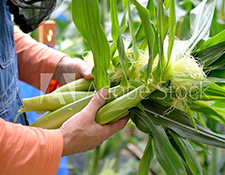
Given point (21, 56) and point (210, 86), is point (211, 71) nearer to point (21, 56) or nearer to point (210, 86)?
point (210, 86)

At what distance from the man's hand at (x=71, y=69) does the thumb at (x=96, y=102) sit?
115 millimetres

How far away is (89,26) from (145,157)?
0.92ft

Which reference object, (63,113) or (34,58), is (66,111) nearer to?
(63,113)

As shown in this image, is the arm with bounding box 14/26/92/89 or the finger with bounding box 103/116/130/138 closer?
the finger with bounding box 103/116/130/138

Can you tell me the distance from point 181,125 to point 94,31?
0.24m

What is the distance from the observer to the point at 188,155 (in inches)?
23.5

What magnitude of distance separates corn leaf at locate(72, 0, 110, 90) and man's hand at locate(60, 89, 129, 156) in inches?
1.4

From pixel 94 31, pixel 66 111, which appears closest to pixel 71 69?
pixel 66 111

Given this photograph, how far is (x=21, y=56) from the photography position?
2.81 feet

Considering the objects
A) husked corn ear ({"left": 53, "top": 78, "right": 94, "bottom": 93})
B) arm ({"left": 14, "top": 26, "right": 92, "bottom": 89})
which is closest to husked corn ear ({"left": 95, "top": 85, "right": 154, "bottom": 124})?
husked corn ear ({"left": 53, "top": 78, "right": 94, "bottom": 93})

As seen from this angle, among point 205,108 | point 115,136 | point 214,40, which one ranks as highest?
point 214,40

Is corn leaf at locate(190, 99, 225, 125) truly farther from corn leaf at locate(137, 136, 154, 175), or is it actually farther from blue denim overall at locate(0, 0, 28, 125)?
blue denim overall at locate(0, 0, 28, 125)

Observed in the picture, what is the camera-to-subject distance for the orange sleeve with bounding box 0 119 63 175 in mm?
512

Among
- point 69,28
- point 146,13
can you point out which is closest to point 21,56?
point 146,13
